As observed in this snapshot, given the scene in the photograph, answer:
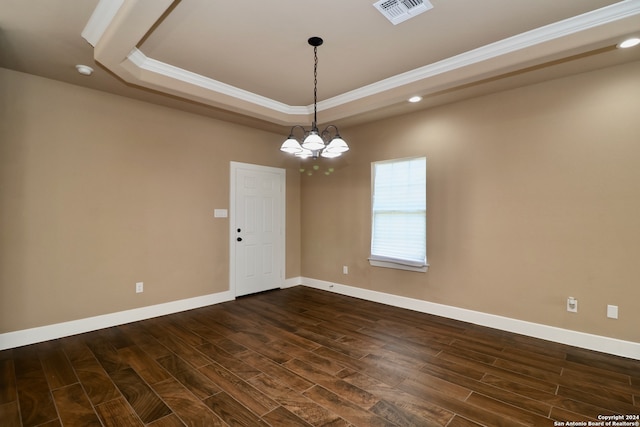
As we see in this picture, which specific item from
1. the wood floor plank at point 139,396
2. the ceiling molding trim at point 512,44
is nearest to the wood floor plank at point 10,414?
the wood floor plank at point 139,396

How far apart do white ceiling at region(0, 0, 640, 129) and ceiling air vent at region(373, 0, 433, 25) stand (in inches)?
2.5

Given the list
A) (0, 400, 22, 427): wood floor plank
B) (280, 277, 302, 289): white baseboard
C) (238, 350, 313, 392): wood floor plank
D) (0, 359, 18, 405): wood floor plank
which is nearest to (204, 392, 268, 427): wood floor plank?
(238, 350, 313, 392): wood floor plank

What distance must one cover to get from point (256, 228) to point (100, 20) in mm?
3394

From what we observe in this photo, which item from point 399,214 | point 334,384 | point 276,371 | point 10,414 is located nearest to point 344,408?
point 334,384

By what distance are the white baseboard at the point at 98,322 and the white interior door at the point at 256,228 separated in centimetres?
57

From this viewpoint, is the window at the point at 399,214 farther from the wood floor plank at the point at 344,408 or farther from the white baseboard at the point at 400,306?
the wood floor plank at the point at 344,408

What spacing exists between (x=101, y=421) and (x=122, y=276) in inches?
83.8

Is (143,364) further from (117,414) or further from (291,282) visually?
(291,282)

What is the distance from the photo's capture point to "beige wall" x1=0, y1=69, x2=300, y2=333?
3.16m


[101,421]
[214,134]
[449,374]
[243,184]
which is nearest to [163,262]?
[243,184]

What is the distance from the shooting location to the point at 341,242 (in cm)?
528

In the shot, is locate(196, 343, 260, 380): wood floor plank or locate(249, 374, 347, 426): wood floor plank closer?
locate(249, 374, 347, 426): wood floor plank

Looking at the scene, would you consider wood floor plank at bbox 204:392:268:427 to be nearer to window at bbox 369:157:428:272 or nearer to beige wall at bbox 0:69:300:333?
beige wall at bbox 0:69:300:333

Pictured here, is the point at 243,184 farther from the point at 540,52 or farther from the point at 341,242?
the point at 540,52
